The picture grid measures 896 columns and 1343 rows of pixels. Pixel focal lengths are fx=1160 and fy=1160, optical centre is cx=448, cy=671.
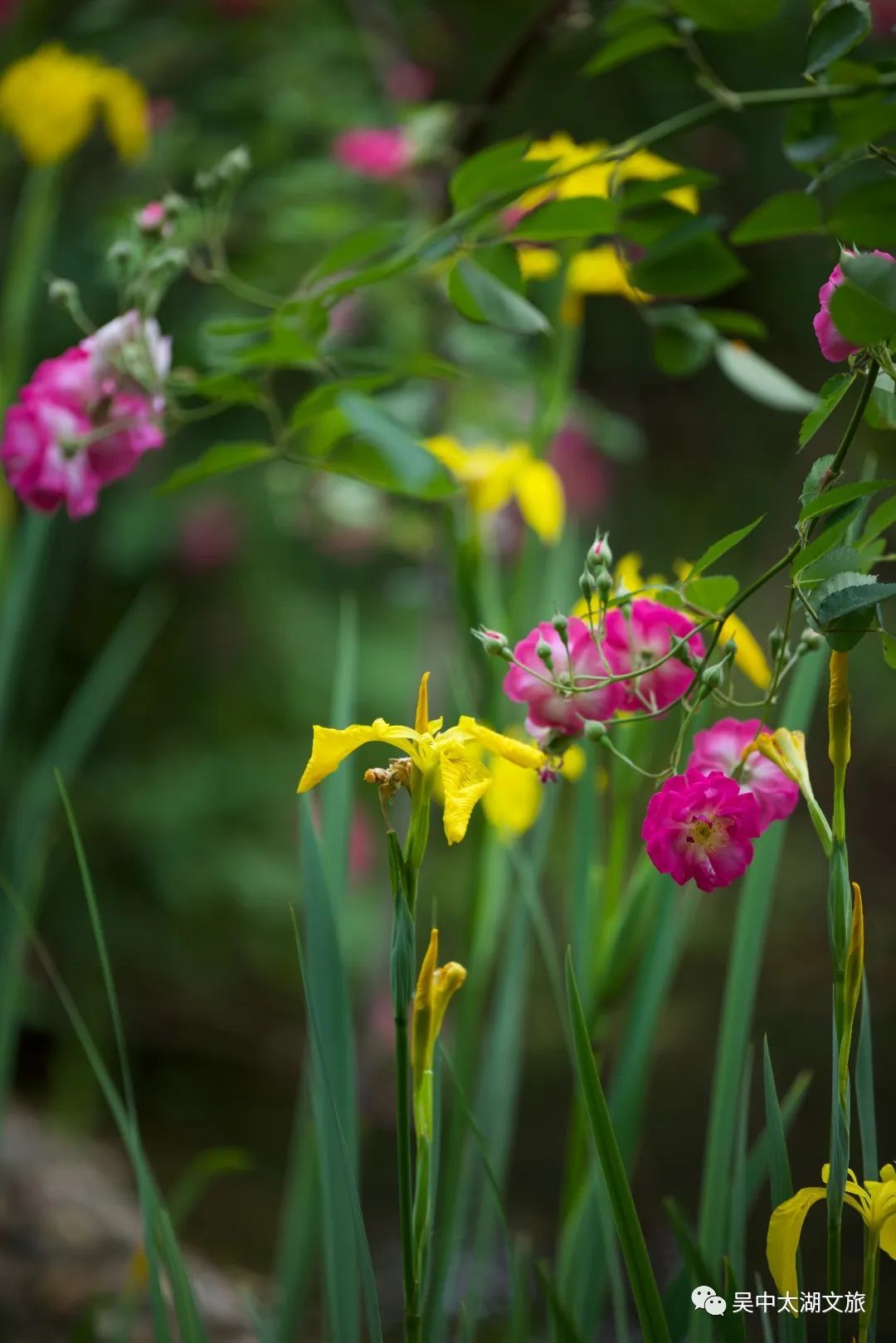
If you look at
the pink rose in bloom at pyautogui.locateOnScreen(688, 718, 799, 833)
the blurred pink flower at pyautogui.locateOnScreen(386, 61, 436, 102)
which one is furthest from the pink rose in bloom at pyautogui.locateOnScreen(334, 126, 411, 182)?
the pink rose in bloom at pyautogui.locateOnScreen(688, 718, 799, 833)

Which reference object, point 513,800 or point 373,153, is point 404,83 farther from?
point 513,800

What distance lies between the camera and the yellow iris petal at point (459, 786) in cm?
26

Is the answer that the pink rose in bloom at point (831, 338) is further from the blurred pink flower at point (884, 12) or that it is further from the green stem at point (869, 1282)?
the blurred pink flower at point (884, 12)

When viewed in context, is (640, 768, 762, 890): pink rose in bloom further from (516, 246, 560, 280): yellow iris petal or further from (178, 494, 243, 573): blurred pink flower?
(178, 494, 243, 573): blurred pink flower

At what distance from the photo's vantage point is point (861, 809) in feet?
6.84

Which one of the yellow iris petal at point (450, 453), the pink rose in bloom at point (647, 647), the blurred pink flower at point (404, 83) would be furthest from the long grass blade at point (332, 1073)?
the blurred pink flower at point (404, 83)

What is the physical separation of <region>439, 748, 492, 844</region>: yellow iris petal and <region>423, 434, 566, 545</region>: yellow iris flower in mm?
279

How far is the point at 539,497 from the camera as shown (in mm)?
542

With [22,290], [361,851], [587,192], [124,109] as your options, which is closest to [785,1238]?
[587,192]

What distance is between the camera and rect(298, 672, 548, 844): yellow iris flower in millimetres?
264

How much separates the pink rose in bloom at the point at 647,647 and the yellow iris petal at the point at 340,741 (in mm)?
78

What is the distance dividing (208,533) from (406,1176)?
1157 mm

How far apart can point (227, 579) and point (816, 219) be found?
1222 millimetres

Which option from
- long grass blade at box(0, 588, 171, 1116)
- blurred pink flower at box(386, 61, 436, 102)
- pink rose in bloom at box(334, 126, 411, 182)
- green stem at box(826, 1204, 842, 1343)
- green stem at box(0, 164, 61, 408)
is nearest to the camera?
green stem at box(826, 1204, 842, 1343)
